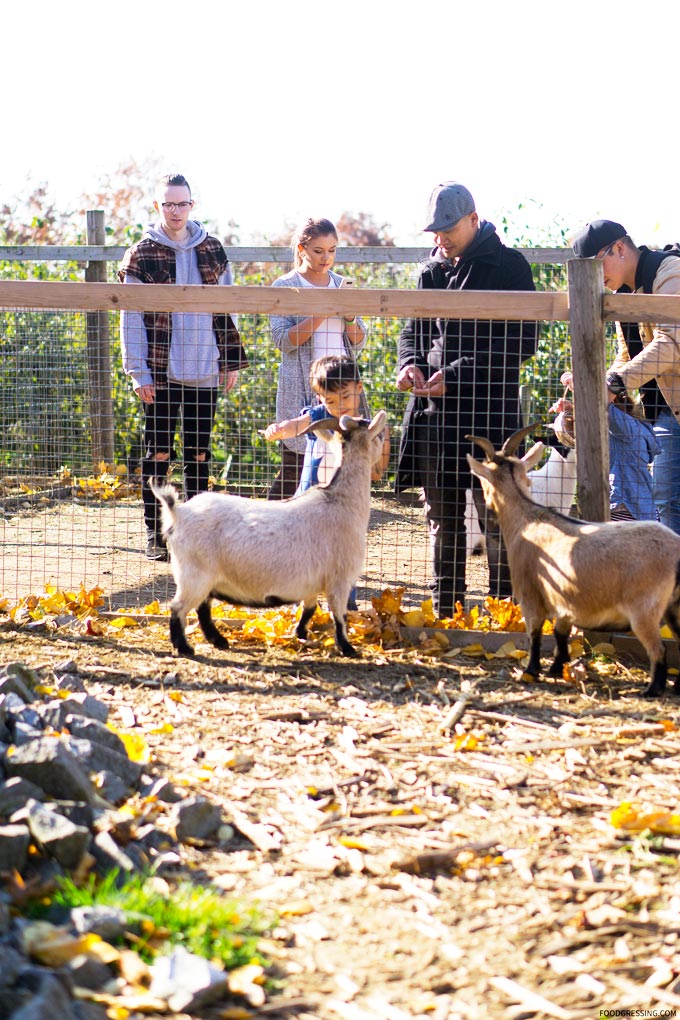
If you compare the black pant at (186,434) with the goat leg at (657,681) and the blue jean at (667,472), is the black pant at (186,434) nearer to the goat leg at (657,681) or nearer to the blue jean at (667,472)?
the blue jean at (667,472)

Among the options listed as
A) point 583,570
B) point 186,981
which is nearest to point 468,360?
point 583,570

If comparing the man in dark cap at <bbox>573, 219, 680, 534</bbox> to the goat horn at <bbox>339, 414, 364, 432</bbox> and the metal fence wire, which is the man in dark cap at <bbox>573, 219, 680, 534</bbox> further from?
the goat horn at <bbox>339, 414, 364, 432</bbox>

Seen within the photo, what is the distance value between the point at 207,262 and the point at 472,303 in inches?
88.4

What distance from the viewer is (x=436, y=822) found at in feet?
11.9

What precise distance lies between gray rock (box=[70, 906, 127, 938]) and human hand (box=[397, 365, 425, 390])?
360cm

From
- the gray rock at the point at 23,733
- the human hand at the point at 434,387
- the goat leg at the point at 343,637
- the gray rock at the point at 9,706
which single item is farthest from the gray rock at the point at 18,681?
the human hand at the point at 434,387

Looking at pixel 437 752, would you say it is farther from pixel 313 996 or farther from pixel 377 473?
pixel 377 473


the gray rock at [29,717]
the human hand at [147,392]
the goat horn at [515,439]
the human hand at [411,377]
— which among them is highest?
the human hand at [411,377]

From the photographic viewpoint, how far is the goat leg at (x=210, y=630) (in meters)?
5.57

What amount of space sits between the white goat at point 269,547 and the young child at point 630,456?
1.32 m

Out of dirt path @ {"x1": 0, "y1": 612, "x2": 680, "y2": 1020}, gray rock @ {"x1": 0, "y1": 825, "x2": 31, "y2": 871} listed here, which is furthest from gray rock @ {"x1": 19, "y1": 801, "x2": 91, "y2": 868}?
dirt path @ {"x1": 0, "y1": 612, "x2": 680, "y2": 1020}

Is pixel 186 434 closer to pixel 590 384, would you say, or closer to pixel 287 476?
pixel 287 476

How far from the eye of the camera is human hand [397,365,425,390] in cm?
586

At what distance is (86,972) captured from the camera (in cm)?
255
